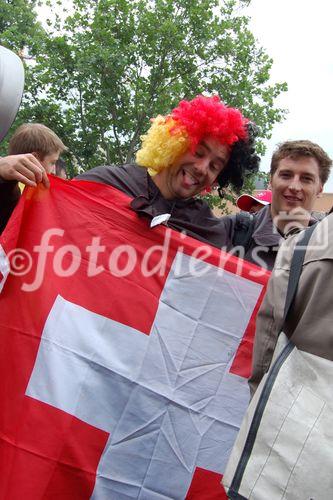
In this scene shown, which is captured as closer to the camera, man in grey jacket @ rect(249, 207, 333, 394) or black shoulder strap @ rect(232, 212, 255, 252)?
man in grey jacket @ rect(249, 207, 333, 394)

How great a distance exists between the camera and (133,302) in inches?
74.9

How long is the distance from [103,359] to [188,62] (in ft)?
28.7

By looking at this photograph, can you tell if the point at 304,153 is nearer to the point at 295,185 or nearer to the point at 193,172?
the point at 295,185

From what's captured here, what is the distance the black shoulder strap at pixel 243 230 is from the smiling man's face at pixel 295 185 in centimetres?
10

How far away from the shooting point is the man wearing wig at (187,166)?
2111mm

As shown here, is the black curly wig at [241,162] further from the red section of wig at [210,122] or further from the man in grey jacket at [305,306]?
the man in grey jacket at [305,306]

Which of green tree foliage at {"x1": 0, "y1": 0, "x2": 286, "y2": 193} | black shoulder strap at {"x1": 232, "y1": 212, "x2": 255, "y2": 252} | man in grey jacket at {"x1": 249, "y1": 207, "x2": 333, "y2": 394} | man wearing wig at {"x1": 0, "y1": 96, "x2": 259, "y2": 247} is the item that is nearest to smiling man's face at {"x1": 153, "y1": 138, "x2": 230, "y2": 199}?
man wearing wig at {"x1": 0, "y1": 96, "x2": 259, "y2": 247}

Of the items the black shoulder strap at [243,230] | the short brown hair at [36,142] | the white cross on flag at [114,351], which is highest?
the short brown hair at [36,142]

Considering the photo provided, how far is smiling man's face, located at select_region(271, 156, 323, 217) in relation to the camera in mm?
2203

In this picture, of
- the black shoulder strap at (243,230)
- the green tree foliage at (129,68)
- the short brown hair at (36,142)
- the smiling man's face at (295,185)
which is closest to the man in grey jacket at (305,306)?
the black shoulder strap at (243,230)

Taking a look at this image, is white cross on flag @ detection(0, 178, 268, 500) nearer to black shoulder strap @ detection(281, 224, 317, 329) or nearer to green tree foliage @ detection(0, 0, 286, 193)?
black shoulder strap @ detection(281, 224, 317, 329)

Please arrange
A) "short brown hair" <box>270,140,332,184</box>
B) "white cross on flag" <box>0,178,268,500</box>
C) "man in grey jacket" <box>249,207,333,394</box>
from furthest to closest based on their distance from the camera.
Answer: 1. "short brown hair" <box>270,140,332,184</box>
2. "white cross on flag" <box>0,178,268,500</box>
3. "man in grey jacket" <box>249,207,333,394</box>

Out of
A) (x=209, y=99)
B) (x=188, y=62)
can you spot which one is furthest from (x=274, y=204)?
(x=188, y=62)

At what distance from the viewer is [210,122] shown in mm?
2150
